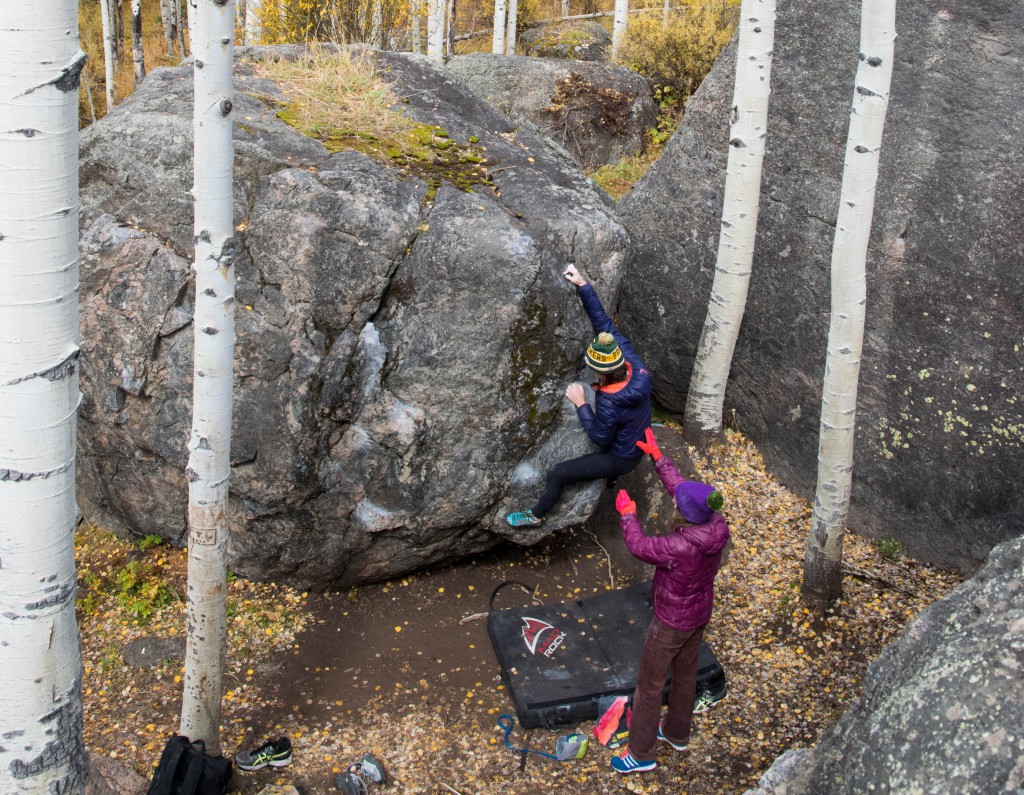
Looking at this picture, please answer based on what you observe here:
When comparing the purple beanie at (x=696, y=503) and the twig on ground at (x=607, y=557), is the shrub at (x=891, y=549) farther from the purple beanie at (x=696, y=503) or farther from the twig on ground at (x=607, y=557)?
the purple beanie at (x=696, y=503)

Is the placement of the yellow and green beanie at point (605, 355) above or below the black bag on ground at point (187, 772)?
above

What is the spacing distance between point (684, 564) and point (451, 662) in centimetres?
Result: 234

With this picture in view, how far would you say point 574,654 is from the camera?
21.6ft

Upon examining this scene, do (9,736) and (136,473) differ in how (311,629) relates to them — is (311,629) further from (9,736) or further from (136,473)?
(9,736)

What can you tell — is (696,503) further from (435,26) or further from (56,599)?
(435,26)

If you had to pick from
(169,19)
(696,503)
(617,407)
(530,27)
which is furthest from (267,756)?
(530,27)

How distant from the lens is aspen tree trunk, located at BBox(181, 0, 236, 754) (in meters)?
4.60

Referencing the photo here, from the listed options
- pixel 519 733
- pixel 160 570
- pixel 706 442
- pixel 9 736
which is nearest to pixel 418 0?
pixel 706 442

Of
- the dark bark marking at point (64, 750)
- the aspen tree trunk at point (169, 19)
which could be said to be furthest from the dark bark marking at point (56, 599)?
the aspen tree trunk at point (169, 19)

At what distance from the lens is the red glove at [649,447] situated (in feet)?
21.2

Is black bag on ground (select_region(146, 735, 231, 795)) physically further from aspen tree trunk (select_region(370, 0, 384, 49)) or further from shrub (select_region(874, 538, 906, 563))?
aspen tree trunk (select_region(370, 0, 384, 49))

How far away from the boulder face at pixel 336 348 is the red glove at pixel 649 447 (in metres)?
0.64

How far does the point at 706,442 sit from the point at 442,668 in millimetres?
3663

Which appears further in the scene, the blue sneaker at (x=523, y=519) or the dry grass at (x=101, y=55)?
the dry grass at (x=101, y=55)
